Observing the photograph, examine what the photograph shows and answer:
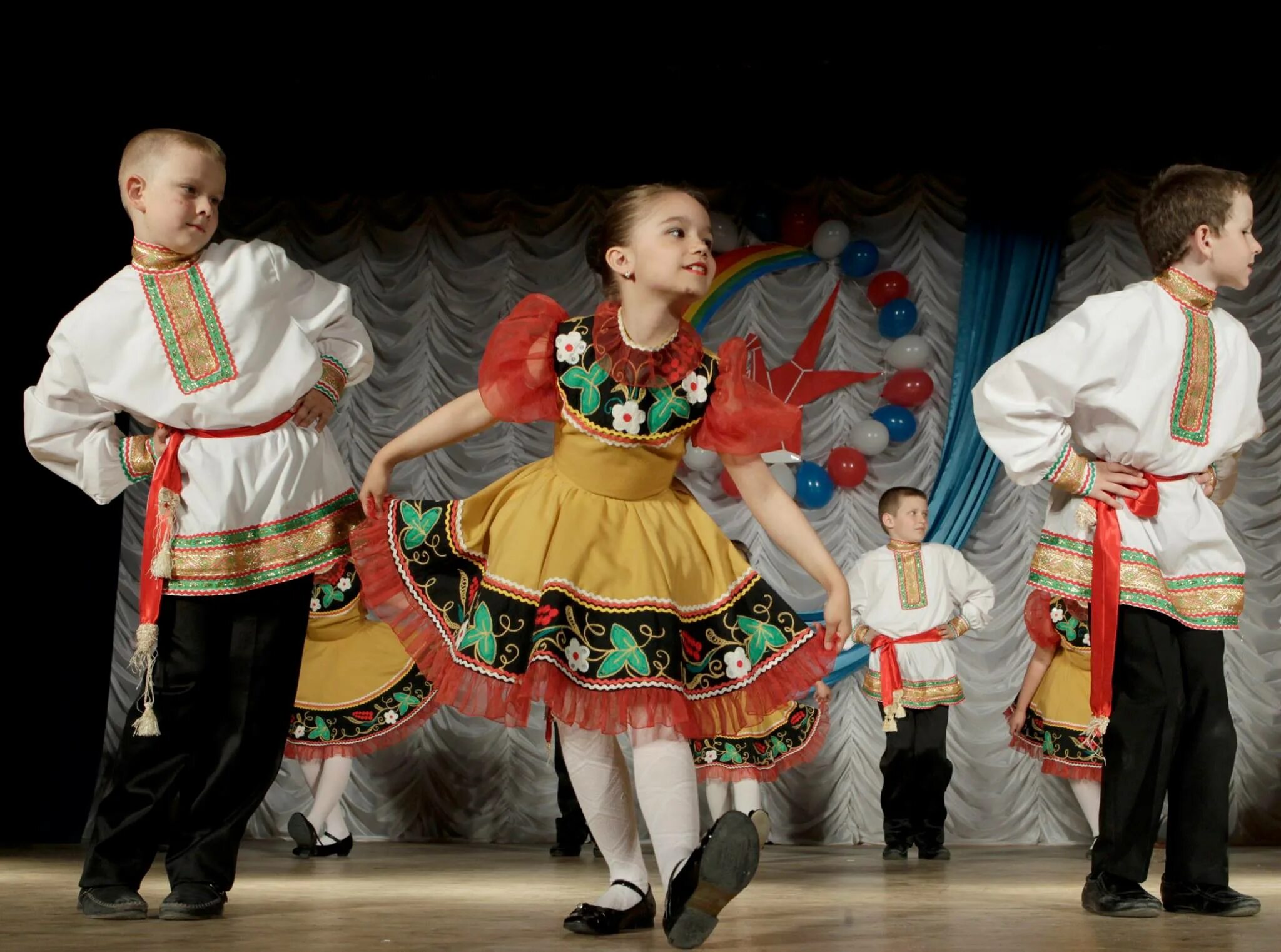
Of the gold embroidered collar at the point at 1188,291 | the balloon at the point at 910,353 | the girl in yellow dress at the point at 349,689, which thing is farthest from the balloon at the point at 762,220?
the gold embroidered collar at the point at 1188,291

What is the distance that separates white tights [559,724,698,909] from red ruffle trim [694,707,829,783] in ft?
6.94

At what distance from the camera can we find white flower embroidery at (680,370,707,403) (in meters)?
2.62

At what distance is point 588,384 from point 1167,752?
130 cm

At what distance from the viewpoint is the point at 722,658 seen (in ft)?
8.24

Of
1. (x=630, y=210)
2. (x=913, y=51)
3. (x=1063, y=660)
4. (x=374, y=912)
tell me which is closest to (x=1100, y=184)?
(x=913, y=51)

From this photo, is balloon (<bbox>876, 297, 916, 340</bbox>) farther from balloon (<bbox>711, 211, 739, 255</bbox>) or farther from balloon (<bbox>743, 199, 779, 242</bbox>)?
balloon (<bbox>711, 211, 739, 255</bbox>)

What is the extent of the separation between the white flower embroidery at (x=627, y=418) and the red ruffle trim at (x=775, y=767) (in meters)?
2.28

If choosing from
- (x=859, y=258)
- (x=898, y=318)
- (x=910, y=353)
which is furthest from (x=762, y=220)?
(x=910, y=353)

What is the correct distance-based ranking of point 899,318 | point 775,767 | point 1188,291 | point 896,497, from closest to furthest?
point 1188,291 < point 775,767 < point 896,497 < point 899,318

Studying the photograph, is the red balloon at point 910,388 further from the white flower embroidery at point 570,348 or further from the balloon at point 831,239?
the white flower embroidery at point 570,348

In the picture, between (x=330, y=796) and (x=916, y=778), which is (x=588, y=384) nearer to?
(x=330, y=796)

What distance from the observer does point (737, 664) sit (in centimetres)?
251

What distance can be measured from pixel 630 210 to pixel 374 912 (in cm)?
143

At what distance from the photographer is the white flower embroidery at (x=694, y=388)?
2.62 m
